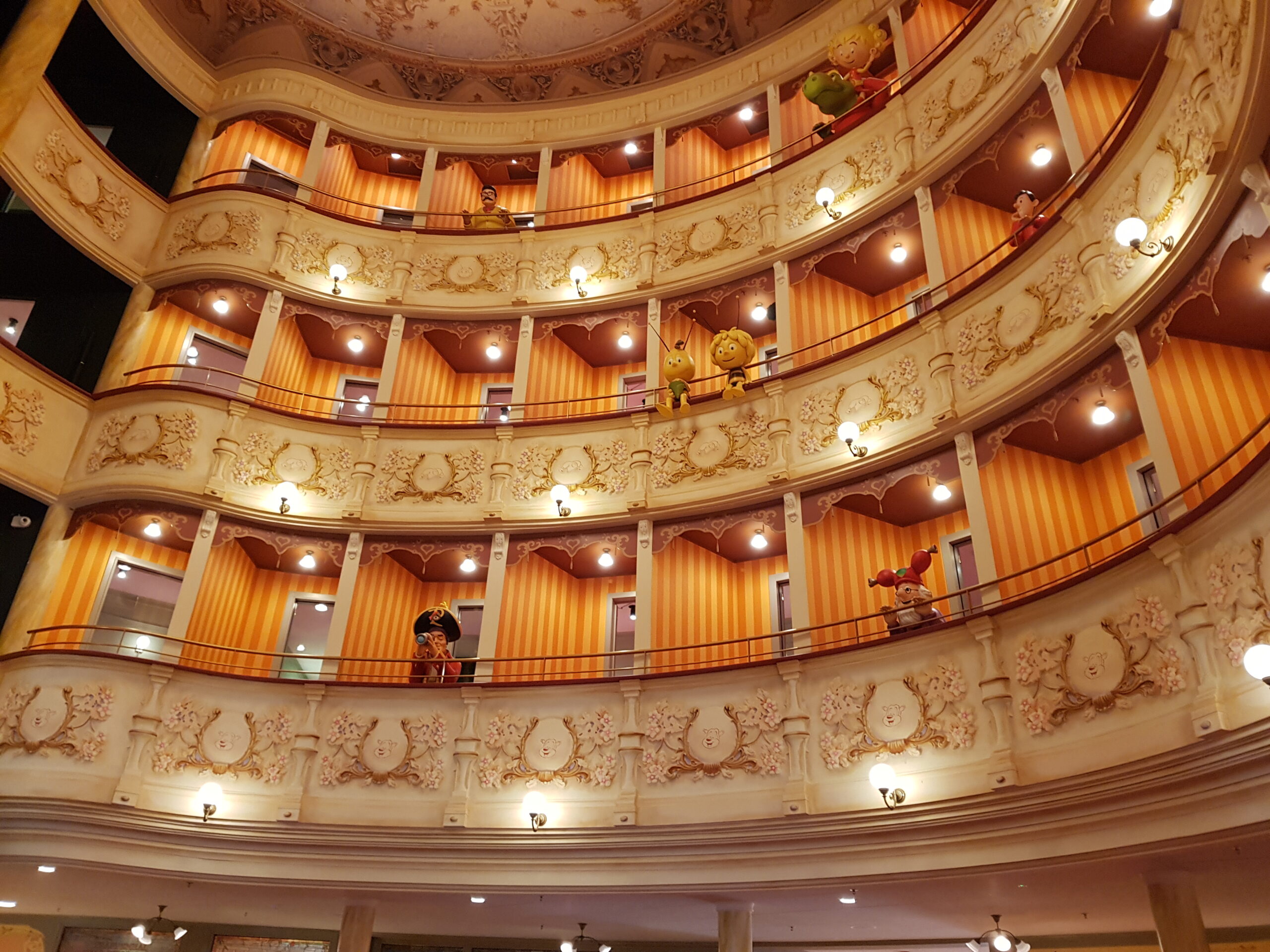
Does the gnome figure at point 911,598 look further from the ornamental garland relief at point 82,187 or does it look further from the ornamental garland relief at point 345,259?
the ornamental garland relief at point 82,187

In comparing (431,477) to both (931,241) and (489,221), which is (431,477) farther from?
(931,241)

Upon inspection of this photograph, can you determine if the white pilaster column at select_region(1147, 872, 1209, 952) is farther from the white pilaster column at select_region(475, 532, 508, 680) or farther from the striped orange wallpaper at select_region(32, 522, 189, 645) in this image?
the striped orange wallpaper at select_region(32, 522, 189, 645)

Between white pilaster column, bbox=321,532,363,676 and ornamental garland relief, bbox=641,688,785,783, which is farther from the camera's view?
white pilaster column, bbox=321,532,363,676

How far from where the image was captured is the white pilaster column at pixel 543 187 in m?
18.0

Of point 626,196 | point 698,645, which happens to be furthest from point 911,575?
point 626,196

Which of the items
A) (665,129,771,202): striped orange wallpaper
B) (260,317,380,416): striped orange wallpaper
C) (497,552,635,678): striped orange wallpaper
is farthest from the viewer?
(665,129,771,202): striped orange wallpaper

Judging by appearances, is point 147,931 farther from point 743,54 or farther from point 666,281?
point 743,54

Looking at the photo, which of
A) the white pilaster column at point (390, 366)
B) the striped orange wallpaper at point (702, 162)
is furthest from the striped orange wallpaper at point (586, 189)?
the white pilaster column at point (390, 366)

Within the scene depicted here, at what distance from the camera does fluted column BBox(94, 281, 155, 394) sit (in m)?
15.2

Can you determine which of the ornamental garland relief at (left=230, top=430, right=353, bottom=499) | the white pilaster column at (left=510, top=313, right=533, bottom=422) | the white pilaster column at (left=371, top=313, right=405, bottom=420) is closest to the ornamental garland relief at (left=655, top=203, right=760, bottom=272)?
the white pilaster column at (left=510, top=313, right=533, bottom=422)

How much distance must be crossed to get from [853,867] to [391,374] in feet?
35.7

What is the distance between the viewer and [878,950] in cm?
1381

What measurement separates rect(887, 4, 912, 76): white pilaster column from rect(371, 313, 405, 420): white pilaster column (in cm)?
946

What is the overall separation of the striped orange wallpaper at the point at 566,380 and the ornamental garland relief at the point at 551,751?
18.6 feet
